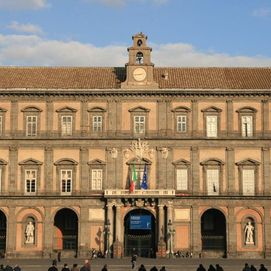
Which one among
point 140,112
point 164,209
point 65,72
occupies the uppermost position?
point 65,72

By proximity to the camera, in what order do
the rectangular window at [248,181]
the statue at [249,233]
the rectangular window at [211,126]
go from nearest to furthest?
1. the statue at [249,233]
2. the rectangular window at [248,181]
3. the rectangular window at [211,126]

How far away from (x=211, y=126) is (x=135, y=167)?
817cm

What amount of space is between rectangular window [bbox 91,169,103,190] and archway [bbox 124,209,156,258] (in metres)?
3.97

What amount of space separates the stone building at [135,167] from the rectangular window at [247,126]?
0.11m

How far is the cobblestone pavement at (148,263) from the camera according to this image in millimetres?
52844

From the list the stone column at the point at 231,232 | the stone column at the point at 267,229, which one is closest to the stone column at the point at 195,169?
the stone column at the point at 231,232

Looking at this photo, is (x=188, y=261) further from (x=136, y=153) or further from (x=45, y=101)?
(x=45, y=101)

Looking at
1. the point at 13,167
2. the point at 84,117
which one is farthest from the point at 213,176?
the point at 13,167

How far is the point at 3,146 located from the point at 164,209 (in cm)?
1613

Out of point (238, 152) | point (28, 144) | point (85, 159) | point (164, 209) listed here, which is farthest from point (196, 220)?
point (28, 144)

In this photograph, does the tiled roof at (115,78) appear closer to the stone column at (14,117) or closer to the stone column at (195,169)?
the stone column at (14,117)

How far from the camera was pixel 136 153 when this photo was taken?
6581 centimetres

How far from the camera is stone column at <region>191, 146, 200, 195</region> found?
6525 centimetres

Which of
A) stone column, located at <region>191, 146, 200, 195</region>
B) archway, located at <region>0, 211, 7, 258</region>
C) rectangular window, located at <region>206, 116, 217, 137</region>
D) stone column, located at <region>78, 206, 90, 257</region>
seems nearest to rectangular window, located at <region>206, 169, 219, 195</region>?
stone column, located at <region>191, 146, 200, 195</region>
